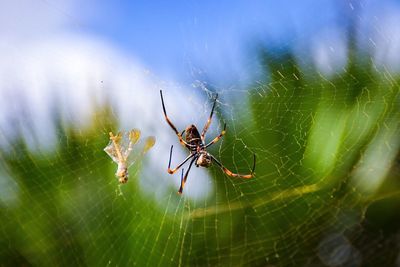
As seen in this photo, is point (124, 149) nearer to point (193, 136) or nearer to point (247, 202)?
point (193, 136)

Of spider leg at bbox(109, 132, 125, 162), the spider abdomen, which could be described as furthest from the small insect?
the spider abdomen

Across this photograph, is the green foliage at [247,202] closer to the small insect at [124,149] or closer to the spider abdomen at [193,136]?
the small insect at [124,149]

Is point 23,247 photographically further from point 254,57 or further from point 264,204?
point 254,57

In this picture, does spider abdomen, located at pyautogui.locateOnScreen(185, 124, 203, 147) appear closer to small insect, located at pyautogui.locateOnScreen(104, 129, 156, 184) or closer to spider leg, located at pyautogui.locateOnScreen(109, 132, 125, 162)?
small insect, located at pyautogui.locateOnScreen(104, 129, 156, 184)

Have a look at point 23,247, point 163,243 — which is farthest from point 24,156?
point 163,243

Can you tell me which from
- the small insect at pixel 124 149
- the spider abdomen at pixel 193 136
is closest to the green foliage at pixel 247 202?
the small insect at pixel 124 149

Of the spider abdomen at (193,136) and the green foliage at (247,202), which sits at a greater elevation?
the spider abdomen at (193,136)

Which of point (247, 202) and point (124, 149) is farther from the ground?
point (124, 149)

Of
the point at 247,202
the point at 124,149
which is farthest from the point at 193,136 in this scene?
the point at 247,202
